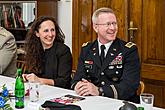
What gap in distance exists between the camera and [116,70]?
8.15 ft

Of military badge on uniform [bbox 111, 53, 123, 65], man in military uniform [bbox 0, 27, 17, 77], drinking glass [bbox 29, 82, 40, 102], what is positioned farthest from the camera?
man in military uniform [bbox 0, 27, 17, 77]

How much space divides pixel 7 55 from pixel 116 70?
1158 mm

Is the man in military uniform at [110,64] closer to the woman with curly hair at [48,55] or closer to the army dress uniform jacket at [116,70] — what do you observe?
the army dress uniform jacket at [116,70]

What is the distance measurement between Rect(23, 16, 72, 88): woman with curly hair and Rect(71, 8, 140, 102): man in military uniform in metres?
0.25

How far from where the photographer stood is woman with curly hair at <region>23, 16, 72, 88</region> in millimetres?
2857

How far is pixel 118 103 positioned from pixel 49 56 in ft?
3.56

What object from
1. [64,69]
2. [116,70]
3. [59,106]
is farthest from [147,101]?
[64,69]

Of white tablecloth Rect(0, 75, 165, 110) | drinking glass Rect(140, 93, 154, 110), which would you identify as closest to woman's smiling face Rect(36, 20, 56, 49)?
white tablecloth Rect(0, 75, 165, 110)

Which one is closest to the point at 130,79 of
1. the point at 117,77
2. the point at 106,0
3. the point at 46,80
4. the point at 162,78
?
the point at 117,77

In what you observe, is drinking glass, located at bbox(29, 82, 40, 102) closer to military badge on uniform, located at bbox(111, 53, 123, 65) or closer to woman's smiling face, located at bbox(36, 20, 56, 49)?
military badge on uniform, located at bbox(111, 53, 123, 65)

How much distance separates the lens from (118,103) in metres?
1.99

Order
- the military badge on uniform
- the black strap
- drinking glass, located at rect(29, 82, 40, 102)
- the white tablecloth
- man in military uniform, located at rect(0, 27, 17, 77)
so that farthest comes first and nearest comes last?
1. man in military uniform, located at rect(0, 27, 17, 77)
2. the military badge on uniform
3. drinking glass, located at rect(29, 82, 40, 102)
4. the white tablecloth
5. the black strap

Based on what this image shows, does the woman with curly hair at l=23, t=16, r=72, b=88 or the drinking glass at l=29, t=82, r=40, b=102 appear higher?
the woman with curly hair at l=23, t=16, r=72, b=88

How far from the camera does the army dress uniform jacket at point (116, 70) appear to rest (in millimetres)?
2379
